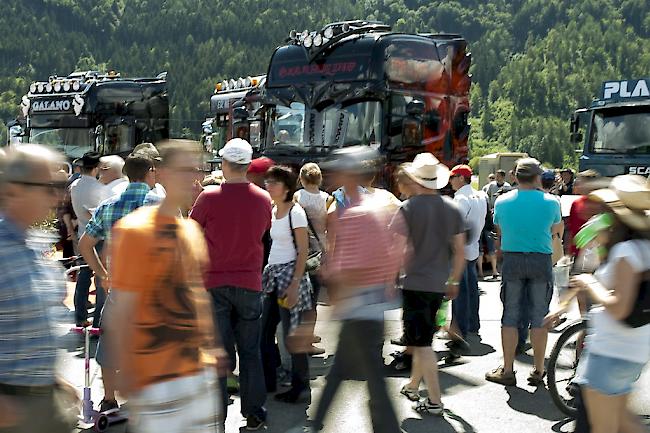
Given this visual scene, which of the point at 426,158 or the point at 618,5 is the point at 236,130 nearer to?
the point at 426,158

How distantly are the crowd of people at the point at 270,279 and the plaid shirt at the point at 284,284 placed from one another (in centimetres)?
1

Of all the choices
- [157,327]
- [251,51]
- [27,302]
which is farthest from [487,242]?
[251,51]

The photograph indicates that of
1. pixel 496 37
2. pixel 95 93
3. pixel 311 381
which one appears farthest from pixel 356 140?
pixel 496 37

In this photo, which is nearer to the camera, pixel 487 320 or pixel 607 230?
pixel 607 230

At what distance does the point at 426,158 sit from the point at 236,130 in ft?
40.3

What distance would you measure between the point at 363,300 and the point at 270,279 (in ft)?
6.08

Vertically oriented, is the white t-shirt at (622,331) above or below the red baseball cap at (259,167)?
below

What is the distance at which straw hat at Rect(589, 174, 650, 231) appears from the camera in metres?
4.07

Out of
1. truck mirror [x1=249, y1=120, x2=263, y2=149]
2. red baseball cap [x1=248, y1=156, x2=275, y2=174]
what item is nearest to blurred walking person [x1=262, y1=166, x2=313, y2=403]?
red baseball cap [x1=248, y1=156, x2=275, y2=174]

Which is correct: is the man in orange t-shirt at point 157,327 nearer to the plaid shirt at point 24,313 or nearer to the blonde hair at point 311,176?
the plaid shirt at point 24,313

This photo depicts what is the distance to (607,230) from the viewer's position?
416cm

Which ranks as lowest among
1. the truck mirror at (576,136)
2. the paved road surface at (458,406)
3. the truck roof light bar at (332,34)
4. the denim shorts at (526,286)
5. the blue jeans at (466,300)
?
the paved road surface at (458,406)

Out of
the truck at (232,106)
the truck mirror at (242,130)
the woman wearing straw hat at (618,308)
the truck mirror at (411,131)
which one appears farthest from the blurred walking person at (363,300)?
the truck mirror at (242,130)

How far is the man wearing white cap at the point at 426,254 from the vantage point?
5.62 meters
